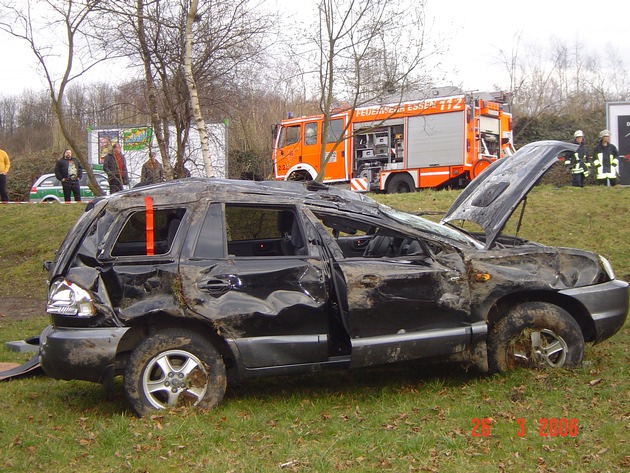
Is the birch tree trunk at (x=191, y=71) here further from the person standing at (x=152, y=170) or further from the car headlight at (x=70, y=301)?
the car headlight at (x=70, y=301)

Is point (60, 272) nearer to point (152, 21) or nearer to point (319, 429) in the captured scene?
point (319, 429)

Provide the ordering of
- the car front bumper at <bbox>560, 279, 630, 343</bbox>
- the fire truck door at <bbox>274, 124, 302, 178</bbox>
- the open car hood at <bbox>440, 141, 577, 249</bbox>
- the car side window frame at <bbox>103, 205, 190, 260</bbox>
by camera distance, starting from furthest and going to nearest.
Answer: the fire truck door at <bbox>274, 124, 302, 178</bbox> < the open car hood at <bbox>440, 141, 577, 249</bbox> < the car front bumper at <bbox>560, 279, 630, 343</bbox> < the car side window frame at <bbox>103, 205, 190, 260</bbox>

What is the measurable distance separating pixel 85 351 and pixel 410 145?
621 inches

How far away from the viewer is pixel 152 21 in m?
10.7

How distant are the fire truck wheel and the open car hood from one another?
13.3 metres

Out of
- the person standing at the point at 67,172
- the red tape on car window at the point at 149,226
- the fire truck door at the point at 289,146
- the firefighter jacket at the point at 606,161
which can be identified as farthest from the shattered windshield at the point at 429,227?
the fire truck door at the point at 289,146

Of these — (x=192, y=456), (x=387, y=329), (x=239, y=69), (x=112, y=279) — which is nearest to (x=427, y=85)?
(x=239, y=69)

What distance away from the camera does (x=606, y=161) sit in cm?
1703

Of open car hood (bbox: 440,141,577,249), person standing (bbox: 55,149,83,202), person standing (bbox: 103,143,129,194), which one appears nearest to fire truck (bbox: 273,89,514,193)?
person standing (bbox: 55,149,83,202)

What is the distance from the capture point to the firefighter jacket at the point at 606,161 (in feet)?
55.8

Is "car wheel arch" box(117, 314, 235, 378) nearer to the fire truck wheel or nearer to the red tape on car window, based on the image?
the red tape on car window

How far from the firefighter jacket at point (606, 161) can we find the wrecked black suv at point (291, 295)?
11.8 m

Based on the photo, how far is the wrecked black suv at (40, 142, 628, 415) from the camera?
5.24 metres

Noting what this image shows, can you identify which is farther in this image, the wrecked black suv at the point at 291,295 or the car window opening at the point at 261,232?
the car window opening at the point at 261,232
